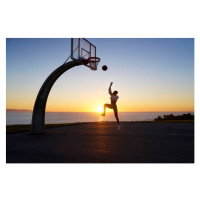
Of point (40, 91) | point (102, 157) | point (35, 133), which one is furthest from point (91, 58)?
point (102, 157)

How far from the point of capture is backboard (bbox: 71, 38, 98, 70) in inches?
405

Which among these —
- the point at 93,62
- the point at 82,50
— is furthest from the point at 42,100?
the point at 93,62

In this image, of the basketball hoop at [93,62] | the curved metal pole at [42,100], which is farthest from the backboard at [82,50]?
the curved metal pole at [42,100]

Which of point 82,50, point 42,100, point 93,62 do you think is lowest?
point 42,100

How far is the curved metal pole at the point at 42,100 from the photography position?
30.2 feet

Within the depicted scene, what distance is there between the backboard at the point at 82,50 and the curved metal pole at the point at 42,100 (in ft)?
2.16

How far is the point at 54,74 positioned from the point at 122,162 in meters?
6.88

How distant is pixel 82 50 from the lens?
11203 millimetres

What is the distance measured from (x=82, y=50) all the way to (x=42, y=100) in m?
4.15

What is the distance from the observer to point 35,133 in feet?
30.1

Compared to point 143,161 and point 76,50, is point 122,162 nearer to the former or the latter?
point 143,161

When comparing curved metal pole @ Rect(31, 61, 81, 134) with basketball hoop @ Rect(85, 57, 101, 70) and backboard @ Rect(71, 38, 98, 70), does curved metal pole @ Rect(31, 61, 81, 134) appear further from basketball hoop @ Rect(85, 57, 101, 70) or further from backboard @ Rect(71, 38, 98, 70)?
basketball hoop @ Rect(85, 57, 101, 70)

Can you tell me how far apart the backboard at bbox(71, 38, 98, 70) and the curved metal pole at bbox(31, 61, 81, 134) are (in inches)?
25.9

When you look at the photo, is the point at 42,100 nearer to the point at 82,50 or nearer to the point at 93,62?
the point at 82,50
